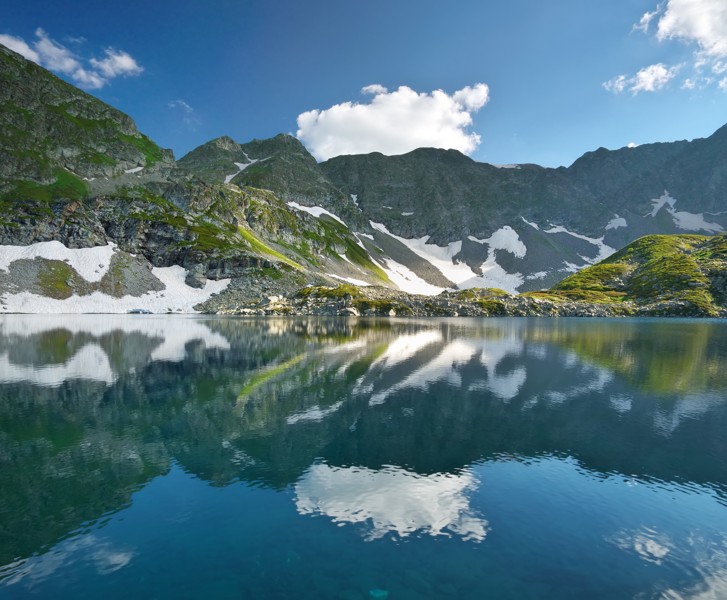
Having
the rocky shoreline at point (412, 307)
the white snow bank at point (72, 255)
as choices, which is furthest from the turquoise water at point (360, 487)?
the white snow bank at point (72, 255)

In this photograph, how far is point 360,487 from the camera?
58.9 feet

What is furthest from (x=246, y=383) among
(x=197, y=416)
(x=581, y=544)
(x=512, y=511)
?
(x=581, y=544)

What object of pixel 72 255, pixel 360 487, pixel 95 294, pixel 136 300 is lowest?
pixel 360 487

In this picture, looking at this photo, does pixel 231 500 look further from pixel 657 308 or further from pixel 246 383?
pixel 657 308

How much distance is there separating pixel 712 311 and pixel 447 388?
182669 mm

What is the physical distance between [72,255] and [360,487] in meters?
188

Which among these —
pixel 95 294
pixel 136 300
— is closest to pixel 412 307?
pixel 136 300

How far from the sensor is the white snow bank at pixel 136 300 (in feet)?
468

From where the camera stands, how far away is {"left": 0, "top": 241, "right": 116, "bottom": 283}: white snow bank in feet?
509

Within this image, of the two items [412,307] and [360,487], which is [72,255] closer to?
[412,307]

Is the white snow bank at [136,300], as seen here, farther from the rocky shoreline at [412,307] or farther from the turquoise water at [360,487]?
the turquoise water at [360,487]

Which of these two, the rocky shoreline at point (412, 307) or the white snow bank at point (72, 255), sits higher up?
the white snow bank at point (72, 255)

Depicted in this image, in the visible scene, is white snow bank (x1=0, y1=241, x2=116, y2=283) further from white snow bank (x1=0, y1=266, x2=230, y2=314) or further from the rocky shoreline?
the rocky shoreline

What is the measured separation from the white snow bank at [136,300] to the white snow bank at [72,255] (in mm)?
11151
